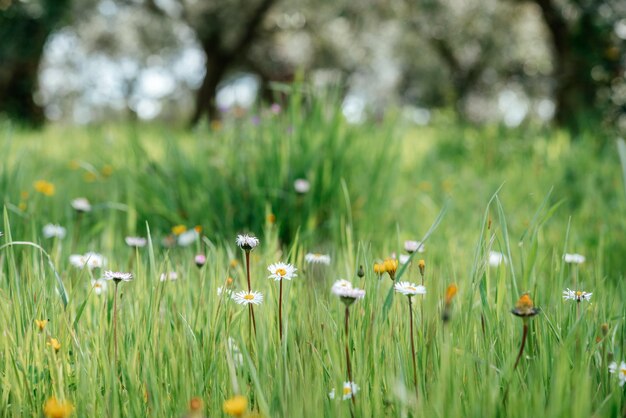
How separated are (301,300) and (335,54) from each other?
1518 cm

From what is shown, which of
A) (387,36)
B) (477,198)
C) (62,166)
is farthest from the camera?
(387,36)

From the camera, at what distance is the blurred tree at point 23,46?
7.74 meters

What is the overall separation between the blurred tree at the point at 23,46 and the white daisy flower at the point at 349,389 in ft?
26.2

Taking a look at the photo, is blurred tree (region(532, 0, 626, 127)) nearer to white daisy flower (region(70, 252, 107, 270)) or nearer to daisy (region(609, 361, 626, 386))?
daisy (region(609, 361, 626, 386))

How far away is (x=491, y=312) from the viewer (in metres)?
1.28

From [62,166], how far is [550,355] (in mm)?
3617

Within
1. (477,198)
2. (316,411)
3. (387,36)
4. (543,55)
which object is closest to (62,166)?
(477,198)

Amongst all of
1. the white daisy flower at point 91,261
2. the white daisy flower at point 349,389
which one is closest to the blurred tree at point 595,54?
the white daisy flower at point 91,261

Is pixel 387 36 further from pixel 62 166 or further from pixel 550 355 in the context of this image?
pixel 550 355

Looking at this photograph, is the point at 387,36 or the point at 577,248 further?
the point at 387,36

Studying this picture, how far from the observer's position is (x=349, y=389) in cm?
111

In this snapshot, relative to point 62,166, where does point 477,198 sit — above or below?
below

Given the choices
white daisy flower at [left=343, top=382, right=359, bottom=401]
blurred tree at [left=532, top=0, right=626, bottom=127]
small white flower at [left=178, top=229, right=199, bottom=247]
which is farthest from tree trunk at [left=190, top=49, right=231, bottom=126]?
white daisy flower at [left=343, top=382, right=359, bottom=401]

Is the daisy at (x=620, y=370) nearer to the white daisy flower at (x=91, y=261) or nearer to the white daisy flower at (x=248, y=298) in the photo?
the white daisy flower at (x=248, y=298)
